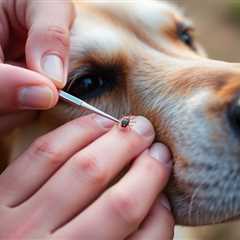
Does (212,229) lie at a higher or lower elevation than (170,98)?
lower

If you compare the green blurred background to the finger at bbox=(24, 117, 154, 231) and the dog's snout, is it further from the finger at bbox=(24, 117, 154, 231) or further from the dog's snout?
the finger at bbox=(24, 117, 154, 231)

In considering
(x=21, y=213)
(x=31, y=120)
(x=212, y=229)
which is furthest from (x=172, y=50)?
(x=212, y=229)

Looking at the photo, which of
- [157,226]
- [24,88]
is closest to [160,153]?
[157,226]

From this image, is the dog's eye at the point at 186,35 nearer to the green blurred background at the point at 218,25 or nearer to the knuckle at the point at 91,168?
the knuckle at the point at 91,168

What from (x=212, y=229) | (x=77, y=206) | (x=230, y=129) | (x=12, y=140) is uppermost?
(x=230, y=129)

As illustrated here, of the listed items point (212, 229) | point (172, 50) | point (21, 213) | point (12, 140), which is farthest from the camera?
point (212, 229)

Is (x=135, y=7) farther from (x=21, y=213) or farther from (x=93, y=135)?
(x=21, y=213)

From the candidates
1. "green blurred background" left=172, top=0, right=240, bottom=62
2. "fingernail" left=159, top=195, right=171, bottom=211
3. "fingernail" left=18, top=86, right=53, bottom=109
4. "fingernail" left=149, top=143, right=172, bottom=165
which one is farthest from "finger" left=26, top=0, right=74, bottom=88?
"green blurred background" left=172, top=0, right=240, bottom=62
